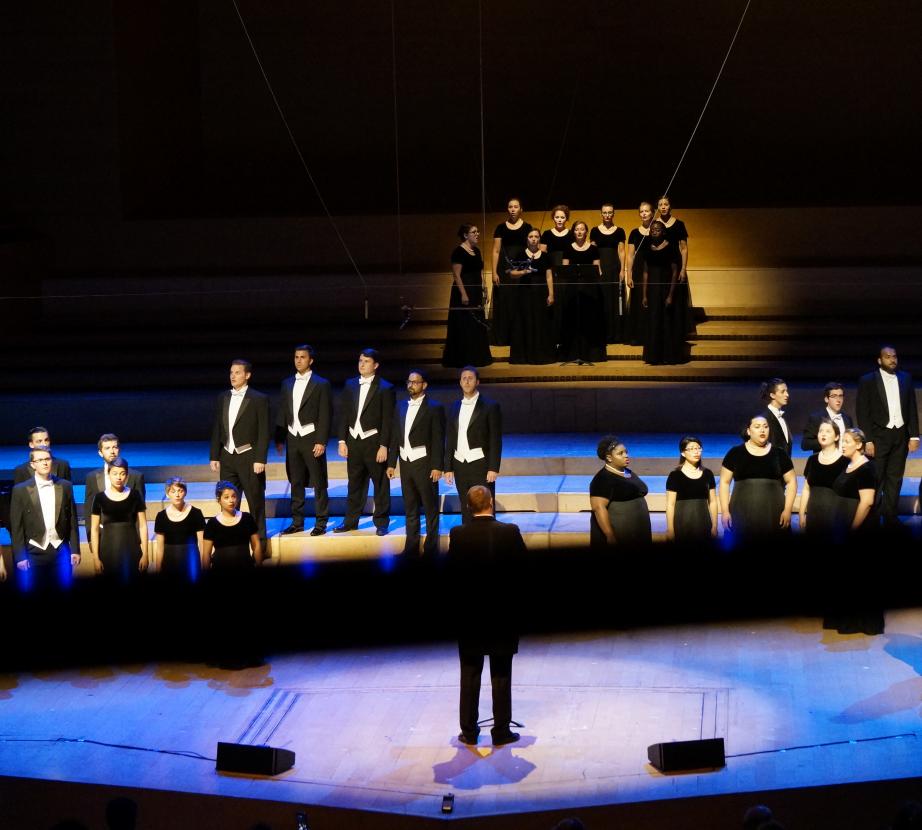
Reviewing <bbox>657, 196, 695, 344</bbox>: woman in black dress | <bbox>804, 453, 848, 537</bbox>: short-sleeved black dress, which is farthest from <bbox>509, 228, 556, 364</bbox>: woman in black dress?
<bbox>804, 453, 848, 537</bbox>: short-sleeved black dress

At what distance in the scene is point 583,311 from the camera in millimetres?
11195

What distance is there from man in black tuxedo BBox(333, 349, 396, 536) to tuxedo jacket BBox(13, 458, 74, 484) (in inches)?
65.4

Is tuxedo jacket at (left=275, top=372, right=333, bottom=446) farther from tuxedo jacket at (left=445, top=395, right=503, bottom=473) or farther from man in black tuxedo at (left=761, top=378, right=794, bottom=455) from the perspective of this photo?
man in black tuxedo at (left=761, top=378, right=794, bottom=455)

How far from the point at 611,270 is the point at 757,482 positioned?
419 cm

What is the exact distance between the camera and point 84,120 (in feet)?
45.2

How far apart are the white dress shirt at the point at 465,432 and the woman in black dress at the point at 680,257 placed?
2.70 metres

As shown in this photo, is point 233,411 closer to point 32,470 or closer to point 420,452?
point 420,452

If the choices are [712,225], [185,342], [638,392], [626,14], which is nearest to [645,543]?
[638,392]

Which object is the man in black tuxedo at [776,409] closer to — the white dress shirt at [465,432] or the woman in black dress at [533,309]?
the white dress shirt at [465,432]

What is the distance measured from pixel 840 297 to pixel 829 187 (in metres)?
2.25

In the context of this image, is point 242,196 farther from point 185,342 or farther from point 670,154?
point 670,154

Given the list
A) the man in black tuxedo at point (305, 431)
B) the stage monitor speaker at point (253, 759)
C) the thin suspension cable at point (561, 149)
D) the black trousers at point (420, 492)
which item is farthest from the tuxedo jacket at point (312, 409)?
the thin suspension cable at point (561, 149)

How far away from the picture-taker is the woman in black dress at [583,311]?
1079 cm

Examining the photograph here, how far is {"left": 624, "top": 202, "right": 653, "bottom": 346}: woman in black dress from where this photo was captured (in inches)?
427
